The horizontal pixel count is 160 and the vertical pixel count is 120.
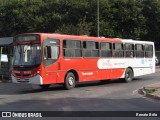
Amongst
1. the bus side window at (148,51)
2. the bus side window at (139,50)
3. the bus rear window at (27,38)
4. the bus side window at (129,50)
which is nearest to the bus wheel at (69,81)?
the bus rear window at (27,38)

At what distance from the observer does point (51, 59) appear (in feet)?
66.6

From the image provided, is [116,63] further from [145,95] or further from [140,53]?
[145,95]

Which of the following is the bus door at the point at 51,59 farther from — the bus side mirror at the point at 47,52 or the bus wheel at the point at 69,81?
the bus wheel at the point at 69,81

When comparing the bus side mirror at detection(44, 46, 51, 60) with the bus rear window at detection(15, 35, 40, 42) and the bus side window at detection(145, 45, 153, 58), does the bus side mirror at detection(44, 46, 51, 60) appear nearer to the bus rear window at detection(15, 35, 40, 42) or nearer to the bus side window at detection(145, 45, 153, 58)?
the bus rear window at detection(15, 35, 40, 42)

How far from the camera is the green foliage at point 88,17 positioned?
57.1 m

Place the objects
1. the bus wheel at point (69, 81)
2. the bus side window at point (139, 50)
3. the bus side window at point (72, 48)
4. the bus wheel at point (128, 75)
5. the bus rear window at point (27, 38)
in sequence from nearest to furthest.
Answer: the bus rear window at point (27, 38)
the bus wheel at point (69, 81)
the bus side window at point (72, 48)
the bus wheel at point (128, 75)
the bus side window at point (139, 50)

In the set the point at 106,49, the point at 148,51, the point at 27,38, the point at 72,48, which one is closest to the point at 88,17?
the point at 148,51

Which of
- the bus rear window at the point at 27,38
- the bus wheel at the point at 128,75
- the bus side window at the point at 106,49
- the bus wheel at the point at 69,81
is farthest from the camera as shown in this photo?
the bus wheel at the point at 128,75

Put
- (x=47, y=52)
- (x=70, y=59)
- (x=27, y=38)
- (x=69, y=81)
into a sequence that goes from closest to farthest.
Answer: (x=47, y=52), (x=27, y=38), (x=69, y=81), (x=70, y=59)

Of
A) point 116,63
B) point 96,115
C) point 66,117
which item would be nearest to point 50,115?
point 66,117

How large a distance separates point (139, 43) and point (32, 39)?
33.7 feet

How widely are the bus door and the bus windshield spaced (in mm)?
359

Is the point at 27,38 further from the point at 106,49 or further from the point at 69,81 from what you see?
the point at 106,49

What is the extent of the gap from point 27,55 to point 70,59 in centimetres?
261
